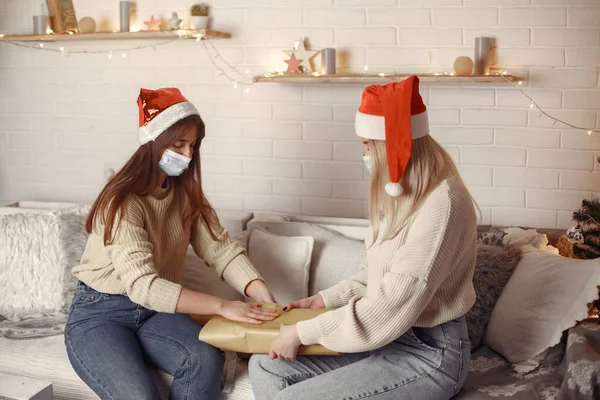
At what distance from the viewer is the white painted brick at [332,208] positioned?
3.13 metres

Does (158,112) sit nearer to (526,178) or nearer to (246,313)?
(246,313)

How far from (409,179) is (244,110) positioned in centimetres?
141

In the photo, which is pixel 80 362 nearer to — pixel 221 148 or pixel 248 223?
pixel 248 223

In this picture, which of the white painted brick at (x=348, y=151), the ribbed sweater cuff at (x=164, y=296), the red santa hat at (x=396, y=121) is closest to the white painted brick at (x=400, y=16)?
the white painted brick at (x=348, y=151)

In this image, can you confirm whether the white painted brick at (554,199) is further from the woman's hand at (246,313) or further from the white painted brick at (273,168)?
the woman's hand at (246,313)

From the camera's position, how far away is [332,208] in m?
3.16

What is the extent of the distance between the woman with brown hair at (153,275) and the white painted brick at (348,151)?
0.75 metres

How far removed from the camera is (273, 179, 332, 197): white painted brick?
3158mm

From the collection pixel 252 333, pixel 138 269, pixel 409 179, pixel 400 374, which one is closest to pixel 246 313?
pixel 252 333

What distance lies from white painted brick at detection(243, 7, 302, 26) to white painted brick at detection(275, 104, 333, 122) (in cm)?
33

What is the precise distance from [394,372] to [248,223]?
1151mm

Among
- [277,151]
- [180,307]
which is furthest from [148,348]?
[277,151]

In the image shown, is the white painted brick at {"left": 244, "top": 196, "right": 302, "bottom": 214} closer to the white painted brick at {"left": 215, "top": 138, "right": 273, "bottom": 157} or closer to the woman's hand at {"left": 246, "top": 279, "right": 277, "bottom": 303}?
the white painted brick at {"left": 215, "top": 138, "right": 273, "bottom": 157}

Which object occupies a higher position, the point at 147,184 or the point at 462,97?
the point at 462,97
